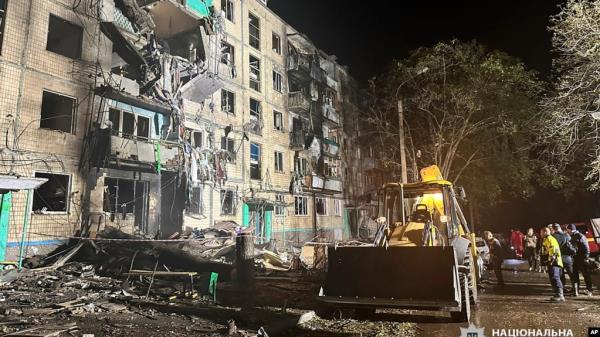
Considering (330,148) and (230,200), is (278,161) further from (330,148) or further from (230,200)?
(330,148)

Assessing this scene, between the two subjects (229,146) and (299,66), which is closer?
(229,146)

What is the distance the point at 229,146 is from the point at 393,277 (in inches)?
695

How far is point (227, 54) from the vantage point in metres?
22.6

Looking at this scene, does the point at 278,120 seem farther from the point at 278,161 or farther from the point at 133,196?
the point at 133,196

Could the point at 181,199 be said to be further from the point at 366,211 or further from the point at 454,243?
the point at 366,211

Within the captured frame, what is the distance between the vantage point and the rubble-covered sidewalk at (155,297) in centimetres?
678

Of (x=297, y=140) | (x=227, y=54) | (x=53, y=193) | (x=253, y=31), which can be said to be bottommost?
(x=53, y=193)

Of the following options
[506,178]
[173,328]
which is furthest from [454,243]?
[506,178]

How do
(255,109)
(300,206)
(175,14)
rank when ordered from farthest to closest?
(300,206) → (255,109) → (175,14)

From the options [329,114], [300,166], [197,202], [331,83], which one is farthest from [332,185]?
[197,202]

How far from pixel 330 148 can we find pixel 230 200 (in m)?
13.5

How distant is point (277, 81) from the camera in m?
29.2

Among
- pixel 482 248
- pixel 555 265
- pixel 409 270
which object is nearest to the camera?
pixel 409 270

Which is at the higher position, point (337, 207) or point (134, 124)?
point (134, 124)
